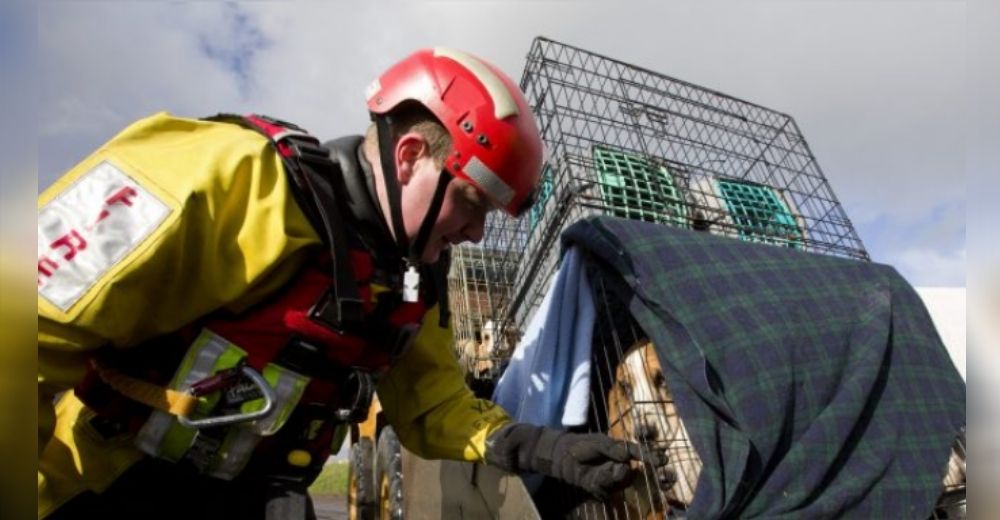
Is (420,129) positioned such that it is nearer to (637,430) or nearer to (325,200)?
(325,200)

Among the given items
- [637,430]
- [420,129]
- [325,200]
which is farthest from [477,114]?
[637,430]

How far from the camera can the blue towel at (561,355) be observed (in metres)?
2.31

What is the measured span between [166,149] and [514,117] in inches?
32.6

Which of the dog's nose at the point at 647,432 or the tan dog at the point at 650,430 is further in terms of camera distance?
the dog's nose at the point at 647,432

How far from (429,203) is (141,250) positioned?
70 cm

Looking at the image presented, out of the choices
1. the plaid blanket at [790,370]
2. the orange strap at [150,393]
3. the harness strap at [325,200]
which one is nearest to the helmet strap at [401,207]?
the harness strap at [325,200]

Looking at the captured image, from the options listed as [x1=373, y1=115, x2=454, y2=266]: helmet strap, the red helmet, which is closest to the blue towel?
the red helmet

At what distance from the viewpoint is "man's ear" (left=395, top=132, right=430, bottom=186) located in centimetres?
170

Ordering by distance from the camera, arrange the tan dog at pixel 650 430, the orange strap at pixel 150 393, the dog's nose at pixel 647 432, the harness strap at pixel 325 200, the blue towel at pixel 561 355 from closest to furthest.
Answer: the orange strap at pixel 150 393
the harness strap at pixel 325 200
the tan dog at pixel 650 430
the dog's nose at pixel 647 432
the blue towel at pixel 561 355

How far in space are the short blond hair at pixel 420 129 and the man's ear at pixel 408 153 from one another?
0.02m

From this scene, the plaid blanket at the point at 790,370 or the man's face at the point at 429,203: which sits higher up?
the man's face at the point at 429,203

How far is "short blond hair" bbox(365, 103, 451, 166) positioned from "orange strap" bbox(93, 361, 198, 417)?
762mm

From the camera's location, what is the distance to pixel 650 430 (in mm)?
2100

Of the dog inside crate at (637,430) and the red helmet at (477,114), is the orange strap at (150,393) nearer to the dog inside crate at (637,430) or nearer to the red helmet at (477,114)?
the red helmet at (477,114)
